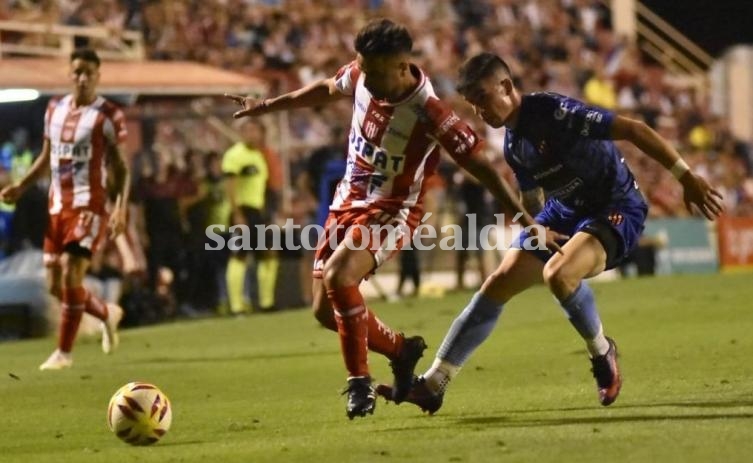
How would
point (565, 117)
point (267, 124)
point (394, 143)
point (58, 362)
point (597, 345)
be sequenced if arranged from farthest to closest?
point (267, 124) → point (58, 362) → point (597, 345) → point (394, 143) → point (565, 117)

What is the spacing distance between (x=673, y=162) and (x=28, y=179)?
6494 millimetres

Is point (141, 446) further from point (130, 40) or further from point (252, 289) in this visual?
point (130, 40)

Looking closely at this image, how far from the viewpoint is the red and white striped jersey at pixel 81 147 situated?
41.4 ft

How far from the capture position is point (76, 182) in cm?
1270

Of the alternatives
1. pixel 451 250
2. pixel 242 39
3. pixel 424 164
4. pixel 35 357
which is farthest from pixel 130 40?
pixel 424 164

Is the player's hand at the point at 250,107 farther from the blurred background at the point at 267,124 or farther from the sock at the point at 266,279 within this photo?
the sock at the point at 266,279

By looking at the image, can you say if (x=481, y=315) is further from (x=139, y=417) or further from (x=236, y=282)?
(x=236, y=282)

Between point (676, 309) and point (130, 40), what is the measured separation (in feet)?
31.5

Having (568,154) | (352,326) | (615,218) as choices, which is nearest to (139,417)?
(352,326)

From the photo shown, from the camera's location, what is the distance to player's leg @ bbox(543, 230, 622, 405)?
8.30 meters

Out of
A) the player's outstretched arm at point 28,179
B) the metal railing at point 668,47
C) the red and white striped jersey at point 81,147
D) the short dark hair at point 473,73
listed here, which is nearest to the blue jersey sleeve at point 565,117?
the short dark hair at point 473,73

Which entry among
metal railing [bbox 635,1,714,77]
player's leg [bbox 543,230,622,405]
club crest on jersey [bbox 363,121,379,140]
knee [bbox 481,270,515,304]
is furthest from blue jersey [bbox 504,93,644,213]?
metal railing [bbox 635,1,714,77]

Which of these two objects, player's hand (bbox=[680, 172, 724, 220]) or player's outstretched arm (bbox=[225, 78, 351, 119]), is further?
player's outstretched arm (bbox=[225, 78, 351, 119])

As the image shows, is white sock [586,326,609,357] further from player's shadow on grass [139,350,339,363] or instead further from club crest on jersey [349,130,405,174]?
player's shadow on grass [139,350,339,363]
